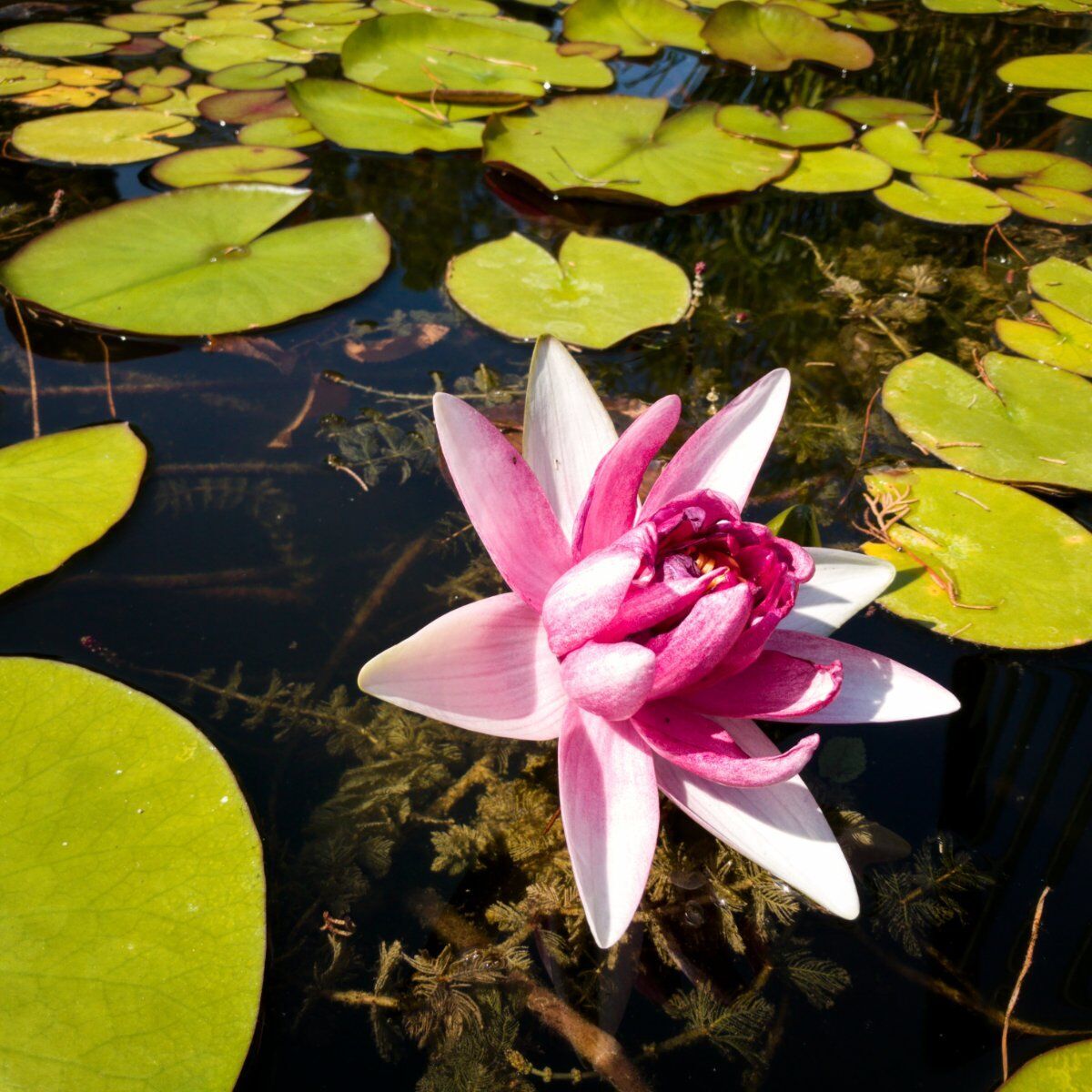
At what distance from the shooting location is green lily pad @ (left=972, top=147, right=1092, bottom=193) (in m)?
3.88

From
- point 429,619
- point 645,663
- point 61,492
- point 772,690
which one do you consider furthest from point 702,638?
point 61,492

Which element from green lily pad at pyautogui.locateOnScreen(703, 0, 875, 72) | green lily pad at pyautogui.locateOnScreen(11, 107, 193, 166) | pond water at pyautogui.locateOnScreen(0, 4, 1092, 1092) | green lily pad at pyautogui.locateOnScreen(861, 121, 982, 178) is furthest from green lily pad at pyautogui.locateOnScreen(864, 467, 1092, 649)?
green lily pad at pyautogui.locateOnScreen(703, 0, 875, 72)

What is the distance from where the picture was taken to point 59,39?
4891mm

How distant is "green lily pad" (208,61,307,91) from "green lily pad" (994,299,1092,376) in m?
3.70

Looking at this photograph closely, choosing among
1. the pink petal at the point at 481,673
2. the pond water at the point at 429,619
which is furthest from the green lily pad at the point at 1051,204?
the pink petal at the point at 481,673

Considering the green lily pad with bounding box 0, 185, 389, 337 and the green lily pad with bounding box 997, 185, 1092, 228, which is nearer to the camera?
the green lily pad with bounding box 0, 185, 389, 337

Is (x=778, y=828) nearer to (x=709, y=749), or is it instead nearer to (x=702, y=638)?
(x=709, y=749)

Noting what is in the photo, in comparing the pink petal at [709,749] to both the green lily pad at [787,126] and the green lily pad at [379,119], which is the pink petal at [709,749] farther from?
the green lily pad at [787,126]

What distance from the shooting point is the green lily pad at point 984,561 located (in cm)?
198

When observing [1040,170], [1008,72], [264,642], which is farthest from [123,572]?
[1008,72]

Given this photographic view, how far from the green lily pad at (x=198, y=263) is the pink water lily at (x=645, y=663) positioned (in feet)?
5.26

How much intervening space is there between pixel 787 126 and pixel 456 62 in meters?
1.78

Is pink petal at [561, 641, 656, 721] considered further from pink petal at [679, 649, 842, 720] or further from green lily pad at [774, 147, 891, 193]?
green lily pad at [774, 147, 891, 193]

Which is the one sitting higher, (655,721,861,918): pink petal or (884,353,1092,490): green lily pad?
(884,353,1092,490): green lily pad
